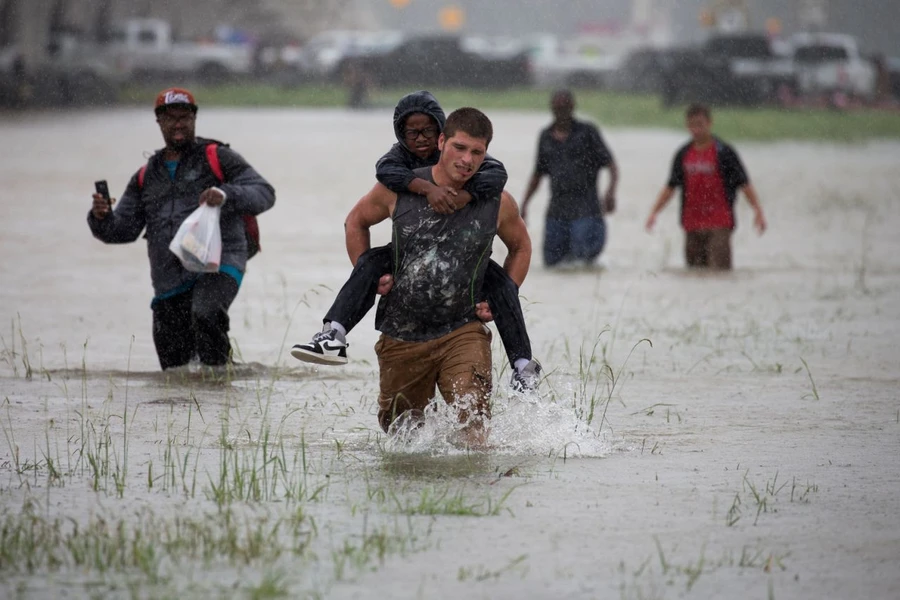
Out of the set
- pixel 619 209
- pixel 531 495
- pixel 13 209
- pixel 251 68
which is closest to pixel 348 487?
pixel 531 495

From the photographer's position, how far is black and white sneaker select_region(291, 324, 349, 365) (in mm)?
6840

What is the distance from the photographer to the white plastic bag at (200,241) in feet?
28.0

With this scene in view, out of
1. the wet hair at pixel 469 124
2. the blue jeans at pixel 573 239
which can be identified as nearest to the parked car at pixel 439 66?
the blue jeans at pixel 573 239

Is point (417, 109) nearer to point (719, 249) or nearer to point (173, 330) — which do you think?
point (173, 330)

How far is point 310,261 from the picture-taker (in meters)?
15.1

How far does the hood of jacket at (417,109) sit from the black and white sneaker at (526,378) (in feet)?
3.49

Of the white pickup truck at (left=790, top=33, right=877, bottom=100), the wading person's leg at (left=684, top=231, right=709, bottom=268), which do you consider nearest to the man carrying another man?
the wading person's leg at (left=684, top=231, right=709, bottom=268)

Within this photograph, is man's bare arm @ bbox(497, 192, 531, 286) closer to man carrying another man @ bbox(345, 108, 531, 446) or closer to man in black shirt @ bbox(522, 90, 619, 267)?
man carrying another man @ bbox(345, 108, 531, 446)

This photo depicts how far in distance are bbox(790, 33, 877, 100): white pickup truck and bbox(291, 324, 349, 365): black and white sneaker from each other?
39201 mm

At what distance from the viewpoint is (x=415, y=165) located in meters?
7.01

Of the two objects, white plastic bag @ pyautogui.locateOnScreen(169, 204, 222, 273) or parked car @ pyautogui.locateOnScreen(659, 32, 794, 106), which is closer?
white plastic bag @ pyautogui.locateOnScreen(169, 204, 222, 273)

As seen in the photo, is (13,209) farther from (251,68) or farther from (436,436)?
(251,68)

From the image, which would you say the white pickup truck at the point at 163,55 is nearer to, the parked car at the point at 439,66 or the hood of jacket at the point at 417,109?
the parked car at the point at 439,66

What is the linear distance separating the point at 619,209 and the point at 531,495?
48.8ft
